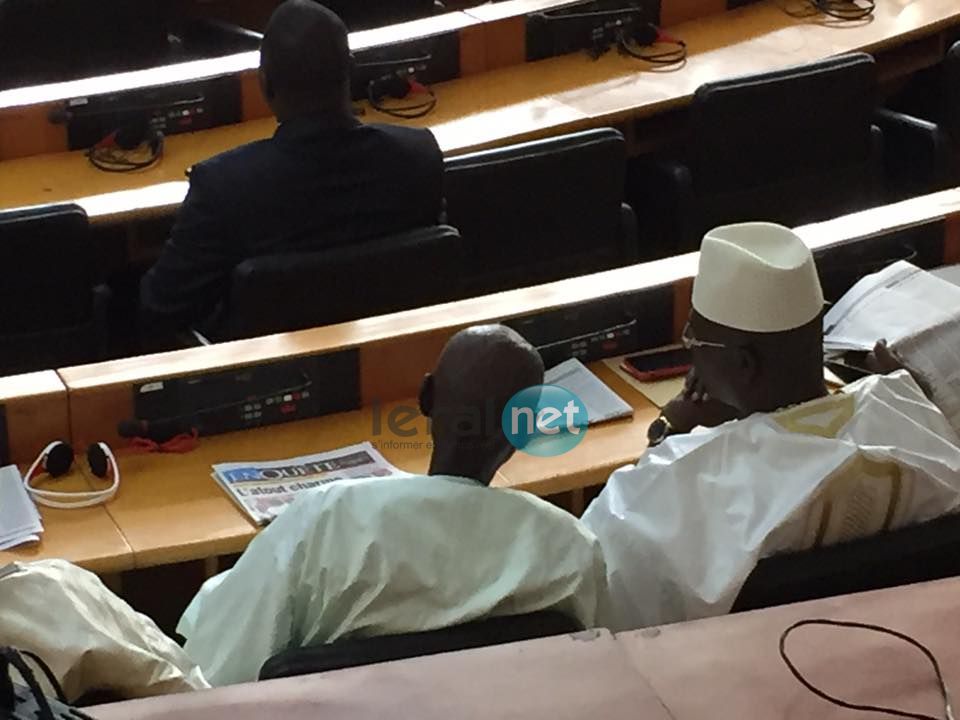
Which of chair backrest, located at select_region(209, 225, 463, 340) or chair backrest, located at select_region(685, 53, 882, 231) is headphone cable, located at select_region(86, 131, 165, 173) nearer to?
chair backrest, located at select_region(209, 225, 463, 340)

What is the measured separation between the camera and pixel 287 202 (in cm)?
341

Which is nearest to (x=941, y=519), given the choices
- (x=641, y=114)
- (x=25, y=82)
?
(x=641, y=114)

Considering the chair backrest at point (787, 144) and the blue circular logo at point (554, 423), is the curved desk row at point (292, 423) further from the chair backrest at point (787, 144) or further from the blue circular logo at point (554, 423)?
the chair backrest at point (787, 144)

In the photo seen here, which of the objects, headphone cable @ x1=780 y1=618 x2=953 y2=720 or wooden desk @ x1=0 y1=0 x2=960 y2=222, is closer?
headphone cable @ x1=780 y1=618 x2=953 y2=720

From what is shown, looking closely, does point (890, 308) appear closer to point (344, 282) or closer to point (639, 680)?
point (344, 282)

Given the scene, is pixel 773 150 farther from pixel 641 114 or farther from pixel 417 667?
pixel 417 667

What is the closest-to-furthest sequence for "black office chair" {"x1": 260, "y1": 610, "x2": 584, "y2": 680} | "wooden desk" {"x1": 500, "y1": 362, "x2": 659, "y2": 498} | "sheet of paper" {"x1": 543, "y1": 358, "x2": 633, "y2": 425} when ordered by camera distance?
"black office chair" {"x1": 260, "y1": 610, "x2": 584, "y2": 680}
"wooden desk" {"x1": 500, "y1": 362, "x2": 659, "y2": 498}
"sheet of paper" {"x1": 543, "y1": 358, "x2": 633, "y2": 425}

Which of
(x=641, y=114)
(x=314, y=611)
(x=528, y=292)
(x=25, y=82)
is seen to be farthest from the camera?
(x=25, y=82)

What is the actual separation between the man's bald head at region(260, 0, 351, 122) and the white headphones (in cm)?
98

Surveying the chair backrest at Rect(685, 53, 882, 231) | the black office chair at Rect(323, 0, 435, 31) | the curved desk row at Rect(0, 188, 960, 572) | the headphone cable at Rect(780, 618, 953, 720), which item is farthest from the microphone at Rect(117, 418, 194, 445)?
the black office chair at Rect(323, 0, 435, 31)

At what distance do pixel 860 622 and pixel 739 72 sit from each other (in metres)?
2.84

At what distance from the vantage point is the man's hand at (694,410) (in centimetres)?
257

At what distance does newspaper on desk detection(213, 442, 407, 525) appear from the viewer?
108 inches

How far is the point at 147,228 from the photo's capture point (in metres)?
4.01
